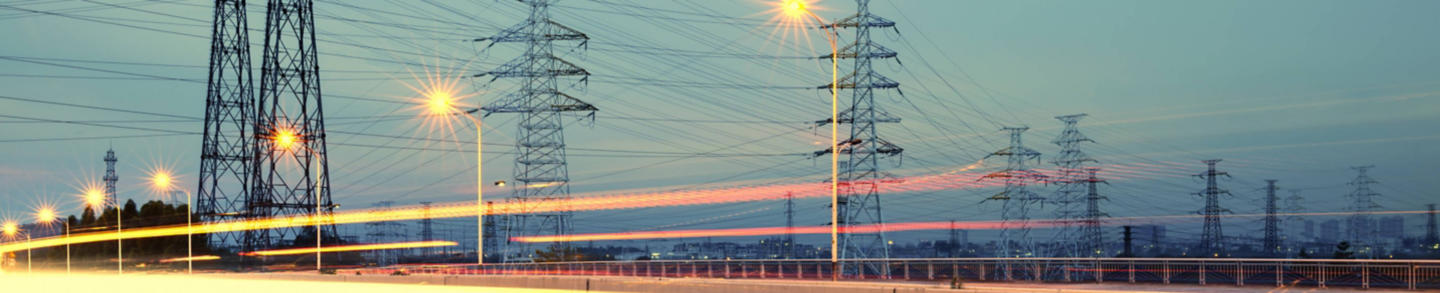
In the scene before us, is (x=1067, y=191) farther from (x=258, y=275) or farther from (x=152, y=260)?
(x=152, y=260)

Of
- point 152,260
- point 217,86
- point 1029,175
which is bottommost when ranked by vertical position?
point 152,260

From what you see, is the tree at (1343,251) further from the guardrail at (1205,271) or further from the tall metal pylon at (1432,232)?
the guardrail at (1205,271)

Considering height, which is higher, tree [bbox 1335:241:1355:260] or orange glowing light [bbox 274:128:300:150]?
orange glowing light [bbox 274:128:300:150]

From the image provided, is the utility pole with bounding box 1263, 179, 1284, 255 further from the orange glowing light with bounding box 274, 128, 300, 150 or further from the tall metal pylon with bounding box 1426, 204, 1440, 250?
the orange glowing light with bounding box 274, 128, 300, 150

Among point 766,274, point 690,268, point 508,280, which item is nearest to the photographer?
point 508,280

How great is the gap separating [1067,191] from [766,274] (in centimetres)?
4108

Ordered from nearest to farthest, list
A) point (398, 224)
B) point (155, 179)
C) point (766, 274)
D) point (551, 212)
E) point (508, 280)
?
point (508, 280) → point (766, 274) → point (551, 212) → point (155, 179) → point (398, 224)

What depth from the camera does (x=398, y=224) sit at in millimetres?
134625

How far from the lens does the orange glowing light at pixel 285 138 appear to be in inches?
2584

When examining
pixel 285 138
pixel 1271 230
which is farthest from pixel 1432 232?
pixel 285 138

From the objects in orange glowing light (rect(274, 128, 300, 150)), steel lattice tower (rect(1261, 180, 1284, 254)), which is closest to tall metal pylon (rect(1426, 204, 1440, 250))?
steel lattice tower (rect(1261, 180, 1284, 254))

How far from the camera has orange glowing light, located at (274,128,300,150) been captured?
215 feet

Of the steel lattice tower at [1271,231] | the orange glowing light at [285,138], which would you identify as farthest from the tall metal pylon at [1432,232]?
the orange glowing light at [285,138]

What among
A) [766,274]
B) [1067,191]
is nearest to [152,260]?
[766,274]
